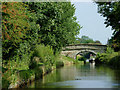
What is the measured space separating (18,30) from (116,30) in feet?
30.5

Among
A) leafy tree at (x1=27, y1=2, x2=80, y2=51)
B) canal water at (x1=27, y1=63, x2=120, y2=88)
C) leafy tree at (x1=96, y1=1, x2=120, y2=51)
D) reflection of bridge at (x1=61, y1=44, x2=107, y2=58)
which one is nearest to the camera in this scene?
canal water at (x1=27, y1=63, x2=120, y2=88)

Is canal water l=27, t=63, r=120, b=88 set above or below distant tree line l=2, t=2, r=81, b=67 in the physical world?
below

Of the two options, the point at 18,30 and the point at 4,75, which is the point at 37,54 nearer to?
the point at 18,30

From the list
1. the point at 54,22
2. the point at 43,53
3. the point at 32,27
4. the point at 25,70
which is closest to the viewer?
the point at 25,70

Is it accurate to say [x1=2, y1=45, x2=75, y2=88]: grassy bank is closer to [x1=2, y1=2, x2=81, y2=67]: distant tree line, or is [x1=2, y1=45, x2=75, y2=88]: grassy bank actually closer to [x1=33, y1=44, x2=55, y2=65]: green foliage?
[x1=33, y1=44, x2=55, y2=65]: green foliage

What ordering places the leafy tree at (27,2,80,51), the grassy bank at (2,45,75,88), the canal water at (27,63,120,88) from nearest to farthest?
1. the grassy bank at (2,45,75,88)
2. the canal water at (27,63,120,88)
3. the leafy tree at (27,2,80,51)

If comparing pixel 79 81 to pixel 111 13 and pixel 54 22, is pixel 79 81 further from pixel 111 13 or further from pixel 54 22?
pixel 54 22

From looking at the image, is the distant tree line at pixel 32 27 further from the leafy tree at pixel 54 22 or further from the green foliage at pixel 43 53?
the green foliage at pixel 43 53

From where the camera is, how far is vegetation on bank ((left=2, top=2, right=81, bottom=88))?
16562 mm

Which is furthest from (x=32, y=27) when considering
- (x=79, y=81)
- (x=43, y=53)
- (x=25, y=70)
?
(x=43, y=53)

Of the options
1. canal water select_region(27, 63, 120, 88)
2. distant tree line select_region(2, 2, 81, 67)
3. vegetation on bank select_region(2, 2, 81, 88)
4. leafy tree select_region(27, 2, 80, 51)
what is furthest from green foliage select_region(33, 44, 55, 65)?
canal water select_region(27, 63, 120, 88)

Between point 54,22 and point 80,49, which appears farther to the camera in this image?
point 80,49

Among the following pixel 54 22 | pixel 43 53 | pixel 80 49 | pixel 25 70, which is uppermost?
pixel 54 22

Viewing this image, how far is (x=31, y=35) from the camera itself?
23484mm
